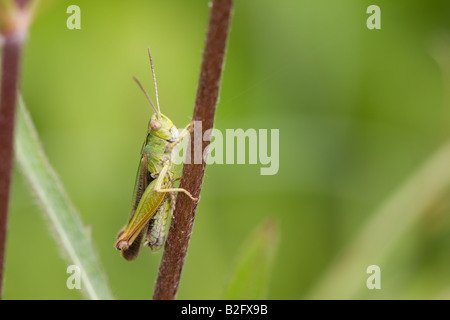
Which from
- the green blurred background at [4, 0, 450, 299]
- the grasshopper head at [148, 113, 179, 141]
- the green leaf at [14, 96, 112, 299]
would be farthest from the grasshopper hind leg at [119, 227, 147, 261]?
the green blurred background at [4, 0, 450, 299]

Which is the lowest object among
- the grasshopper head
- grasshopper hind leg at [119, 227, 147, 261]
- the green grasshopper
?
grasshopper hind leg at [119, 227, 147, 261]

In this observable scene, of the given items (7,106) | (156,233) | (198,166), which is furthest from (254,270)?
(7,106)

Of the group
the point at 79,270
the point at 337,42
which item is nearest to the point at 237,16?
the point at 337,42

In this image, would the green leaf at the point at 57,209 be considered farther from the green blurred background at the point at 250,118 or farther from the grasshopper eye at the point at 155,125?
the green blurred background at the point at 250,118

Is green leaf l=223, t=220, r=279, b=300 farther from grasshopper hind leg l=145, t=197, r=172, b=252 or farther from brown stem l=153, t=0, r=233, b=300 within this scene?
grasshopper hind leg l=145, t=197, r=172, b=252

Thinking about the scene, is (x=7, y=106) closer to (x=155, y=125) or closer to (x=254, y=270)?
(x=254, y=270)
